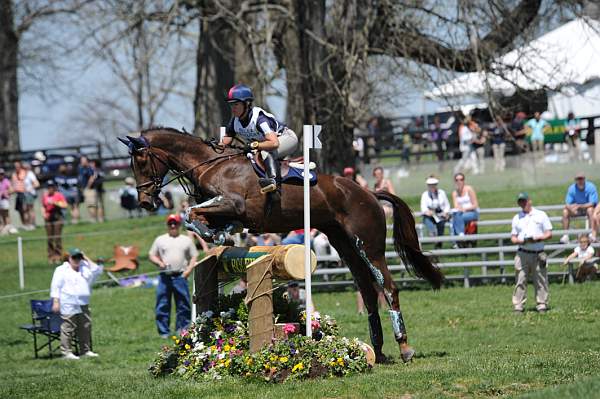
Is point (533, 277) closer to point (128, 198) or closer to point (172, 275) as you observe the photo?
point (172, 275)

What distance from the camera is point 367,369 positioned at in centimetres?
1162

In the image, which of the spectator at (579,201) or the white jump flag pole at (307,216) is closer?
the white jump flag pole at (307,216)

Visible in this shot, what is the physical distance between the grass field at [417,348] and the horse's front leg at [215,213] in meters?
1.66

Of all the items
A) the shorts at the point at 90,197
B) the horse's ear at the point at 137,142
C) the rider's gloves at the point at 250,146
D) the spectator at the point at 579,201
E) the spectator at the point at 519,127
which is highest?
the spectator at the point at 519,127

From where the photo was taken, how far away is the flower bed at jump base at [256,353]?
11086mm

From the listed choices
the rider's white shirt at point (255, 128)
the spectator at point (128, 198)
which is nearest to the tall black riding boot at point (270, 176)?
the rider's white shirt at point (255, 128)

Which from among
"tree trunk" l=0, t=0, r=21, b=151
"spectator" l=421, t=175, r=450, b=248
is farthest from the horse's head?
"tree trunk" l=0, t=0, r=21, b=151

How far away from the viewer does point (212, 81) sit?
28.0 meters

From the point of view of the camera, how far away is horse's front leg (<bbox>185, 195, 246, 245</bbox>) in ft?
37.7

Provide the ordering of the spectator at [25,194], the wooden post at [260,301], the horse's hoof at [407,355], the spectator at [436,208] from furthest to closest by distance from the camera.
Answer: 1. the spectator at [25,194]
2. the spectator at [436,208]
3. the horse's hoof at [407,355]
4. the wooden post at [260,301]

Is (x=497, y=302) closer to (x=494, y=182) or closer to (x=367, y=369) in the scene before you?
(x=367, y=369)

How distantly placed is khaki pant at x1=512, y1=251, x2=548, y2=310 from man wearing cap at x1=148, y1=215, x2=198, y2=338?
5.75m

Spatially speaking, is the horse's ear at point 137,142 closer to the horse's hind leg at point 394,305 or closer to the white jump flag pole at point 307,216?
the white jump flag pole at point 307,216

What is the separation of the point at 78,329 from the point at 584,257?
31.2ft
